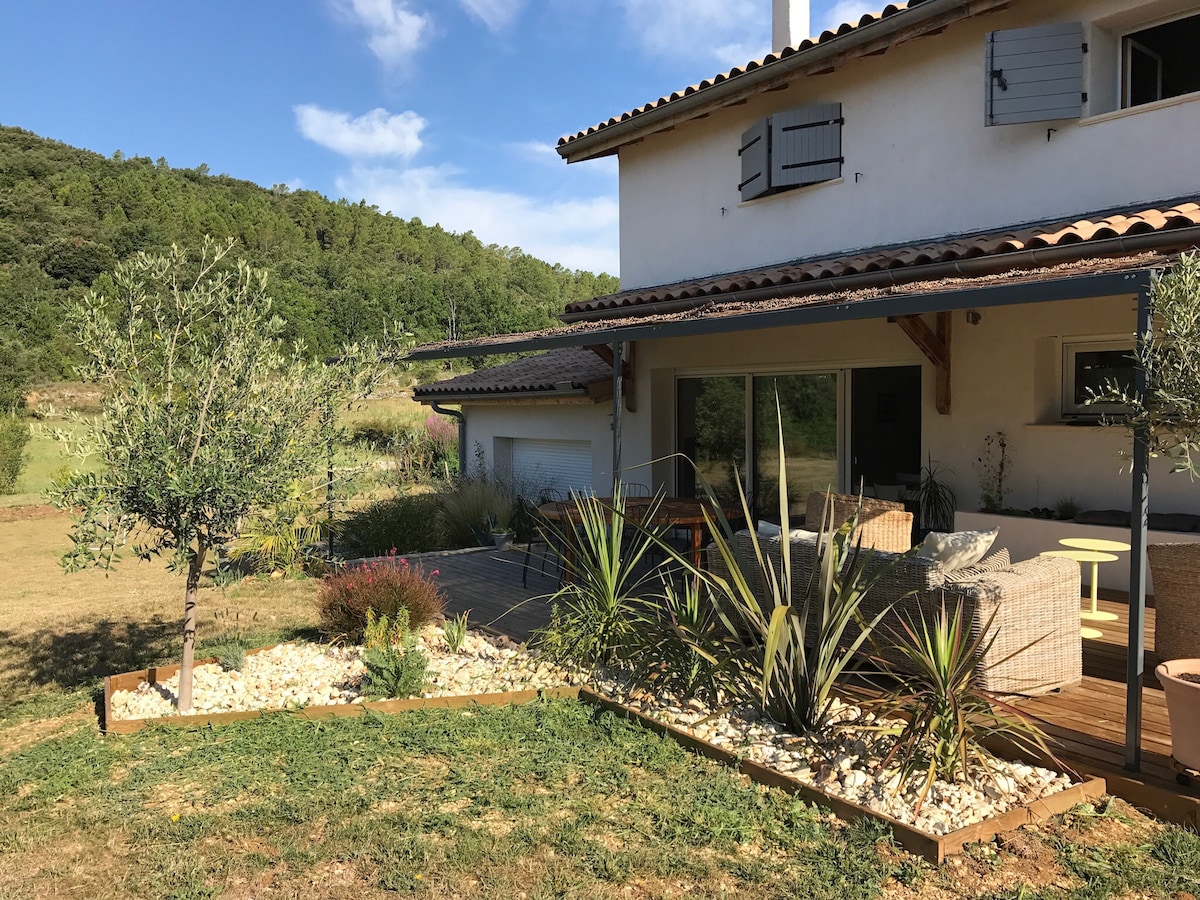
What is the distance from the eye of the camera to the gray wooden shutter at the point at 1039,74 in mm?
7629

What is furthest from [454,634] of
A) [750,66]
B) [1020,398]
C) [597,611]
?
[750,66]

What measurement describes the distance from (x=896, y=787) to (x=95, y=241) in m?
40.2

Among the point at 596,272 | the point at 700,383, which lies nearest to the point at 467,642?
the point at 700,383

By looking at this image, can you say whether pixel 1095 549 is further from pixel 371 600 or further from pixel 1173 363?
pixel 371 600

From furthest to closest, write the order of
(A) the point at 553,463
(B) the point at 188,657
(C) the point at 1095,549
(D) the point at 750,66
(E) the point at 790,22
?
(A) the point at 553,463 < (E) the point at 790,22 < (D) the point at 750,66 < (C) the point at 1095,549 < (B) the point at 188,657

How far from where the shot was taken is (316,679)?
634 centimetres

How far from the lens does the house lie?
716 centimetres

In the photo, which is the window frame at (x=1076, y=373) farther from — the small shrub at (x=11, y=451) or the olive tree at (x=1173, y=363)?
the small shrub at (x=11, y=451)

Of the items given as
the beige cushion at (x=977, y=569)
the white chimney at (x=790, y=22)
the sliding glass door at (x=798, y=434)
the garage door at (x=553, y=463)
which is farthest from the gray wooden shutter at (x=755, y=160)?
the beige cushion at (x=977, y=569)

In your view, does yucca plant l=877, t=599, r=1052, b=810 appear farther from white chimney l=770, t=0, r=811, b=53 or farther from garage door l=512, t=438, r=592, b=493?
white chimney l=770, t=0, r=811, b=53

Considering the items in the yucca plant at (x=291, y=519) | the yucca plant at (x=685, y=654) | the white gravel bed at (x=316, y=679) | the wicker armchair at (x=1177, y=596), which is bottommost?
the white gravel bed at (x=316, y=679)

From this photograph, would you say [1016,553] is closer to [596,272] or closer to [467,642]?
[467,642]

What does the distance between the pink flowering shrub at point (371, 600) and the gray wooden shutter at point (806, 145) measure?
241 inches

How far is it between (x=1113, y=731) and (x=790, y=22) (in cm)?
1000
